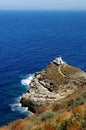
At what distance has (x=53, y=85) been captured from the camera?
81562mm

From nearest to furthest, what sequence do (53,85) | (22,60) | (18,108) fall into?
1. (18,108)
2. (53,85)
3. (22,60)

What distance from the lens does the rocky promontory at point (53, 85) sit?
7481 cm

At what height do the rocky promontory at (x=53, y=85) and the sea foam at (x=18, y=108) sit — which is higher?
the rocky promontory at (x=53, y=85)

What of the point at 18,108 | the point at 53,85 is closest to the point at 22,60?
the point at 53,85

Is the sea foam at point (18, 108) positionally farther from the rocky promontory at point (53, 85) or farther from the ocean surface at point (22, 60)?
the rocky promontory at point (53, 85)

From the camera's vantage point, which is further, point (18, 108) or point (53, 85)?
point (53, 85)

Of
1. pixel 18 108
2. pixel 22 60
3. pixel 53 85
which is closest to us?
pixel 18 108

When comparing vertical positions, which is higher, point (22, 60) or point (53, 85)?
point (22, 60)

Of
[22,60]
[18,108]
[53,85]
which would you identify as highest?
[22,60]

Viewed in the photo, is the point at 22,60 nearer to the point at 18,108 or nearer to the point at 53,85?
the point at 53,85

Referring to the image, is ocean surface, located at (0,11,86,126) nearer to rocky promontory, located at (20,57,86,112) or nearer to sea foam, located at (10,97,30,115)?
sea foam, located at (10,97,30,115)

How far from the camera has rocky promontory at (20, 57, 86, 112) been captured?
74812 mm

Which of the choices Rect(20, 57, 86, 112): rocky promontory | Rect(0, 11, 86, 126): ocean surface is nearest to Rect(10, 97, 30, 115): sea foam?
Rect(0, 11, 86, 126): ocean surface

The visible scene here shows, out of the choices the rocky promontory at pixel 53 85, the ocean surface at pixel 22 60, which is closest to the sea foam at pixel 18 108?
the ocean surface at pixel 22 60
